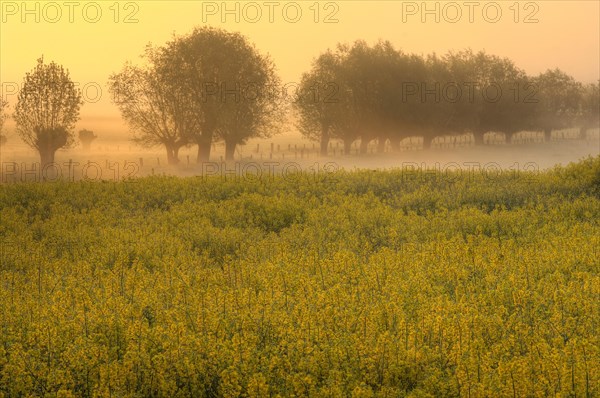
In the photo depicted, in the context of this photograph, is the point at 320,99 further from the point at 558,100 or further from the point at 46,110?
the point at 558,100

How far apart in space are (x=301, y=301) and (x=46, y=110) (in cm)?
4608

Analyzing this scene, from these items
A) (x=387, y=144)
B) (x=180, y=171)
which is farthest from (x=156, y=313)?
(x=387, y=144)

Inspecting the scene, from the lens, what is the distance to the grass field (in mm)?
7754

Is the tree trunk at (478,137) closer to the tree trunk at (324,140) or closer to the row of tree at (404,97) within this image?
the row of tree at (404,97)

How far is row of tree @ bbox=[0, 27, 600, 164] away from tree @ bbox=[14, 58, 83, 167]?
0.08 m

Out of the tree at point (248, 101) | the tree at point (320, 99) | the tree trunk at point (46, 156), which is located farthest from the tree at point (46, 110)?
the tree at point (320, 99)

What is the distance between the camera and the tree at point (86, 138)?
104 m

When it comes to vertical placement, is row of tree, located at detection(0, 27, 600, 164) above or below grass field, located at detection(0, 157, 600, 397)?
above

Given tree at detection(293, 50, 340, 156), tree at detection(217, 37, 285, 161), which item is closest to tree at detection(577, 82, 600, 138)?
tree at detection(293, 50, 340, 156)

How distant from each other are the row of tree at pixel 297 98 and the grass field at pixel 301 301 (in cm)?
3076

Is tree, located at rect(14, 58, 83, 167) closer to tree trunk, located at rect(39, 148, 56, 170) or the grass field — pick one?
tree trunk, located at rect(39, 148, 56, 170)

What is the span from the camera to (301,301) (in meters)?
9.94

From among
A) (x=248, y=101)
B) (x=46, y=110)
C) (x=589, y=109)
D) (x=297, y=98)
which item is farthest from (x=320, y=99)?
(x=589, y=109)

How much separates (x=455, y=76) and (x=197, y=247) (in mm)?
66642
